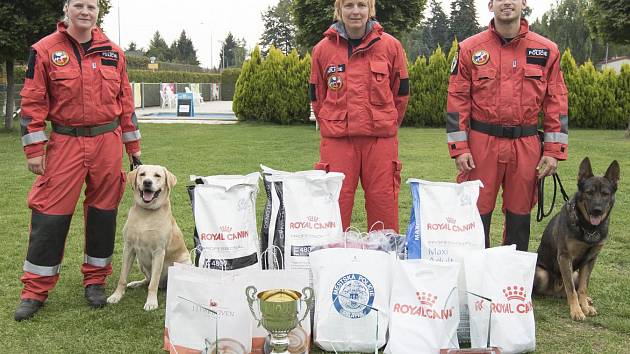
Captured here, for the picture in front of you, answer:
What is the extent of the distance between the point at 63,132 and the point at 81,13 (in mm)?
730

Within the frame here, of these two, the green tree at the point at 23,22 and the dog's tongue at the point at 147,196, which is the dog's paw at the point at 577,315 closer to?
the dog's tongue at the point at 147,196

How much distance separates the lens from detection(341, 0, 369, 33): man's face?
3.72m

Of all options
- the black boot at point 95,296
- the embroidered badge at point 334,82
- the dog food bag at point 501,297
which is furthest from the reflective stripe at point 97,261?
the dog food bag at point 501,297

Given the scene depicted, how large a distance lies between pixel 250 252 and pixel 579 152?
9.97 meters

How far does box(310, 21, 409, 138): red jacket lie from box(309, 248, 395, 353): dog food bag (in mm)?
1029

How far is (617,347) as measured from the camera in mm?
3145

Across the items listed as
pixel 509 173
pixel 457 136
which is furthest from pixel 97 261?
pixel 509 173

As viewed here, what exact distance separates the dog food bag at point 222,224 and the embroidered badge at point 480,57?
165 centimetres

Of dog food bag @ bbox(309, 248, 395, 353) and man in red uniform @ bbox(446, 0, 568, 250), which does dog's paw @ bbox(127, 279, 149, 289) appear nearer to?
dog food bag @ bbox(309, 248, 395, 353)

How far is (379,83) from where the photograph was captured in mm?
3812

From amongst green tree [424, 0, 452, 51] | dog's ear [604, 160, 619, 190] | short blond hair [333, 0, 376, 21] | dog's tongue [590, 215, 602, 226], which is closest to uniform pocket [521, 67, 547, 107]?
dog's ear [604, 160, 619, 190]

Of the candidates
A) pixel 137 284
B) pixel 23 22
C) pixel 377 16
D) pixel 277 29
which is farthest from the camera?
pixel 277 29

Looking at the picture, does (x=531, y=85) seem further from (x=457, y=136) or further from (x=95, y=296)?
(x=95, y=296)

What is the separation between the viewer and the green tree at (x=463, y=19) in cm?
6656
